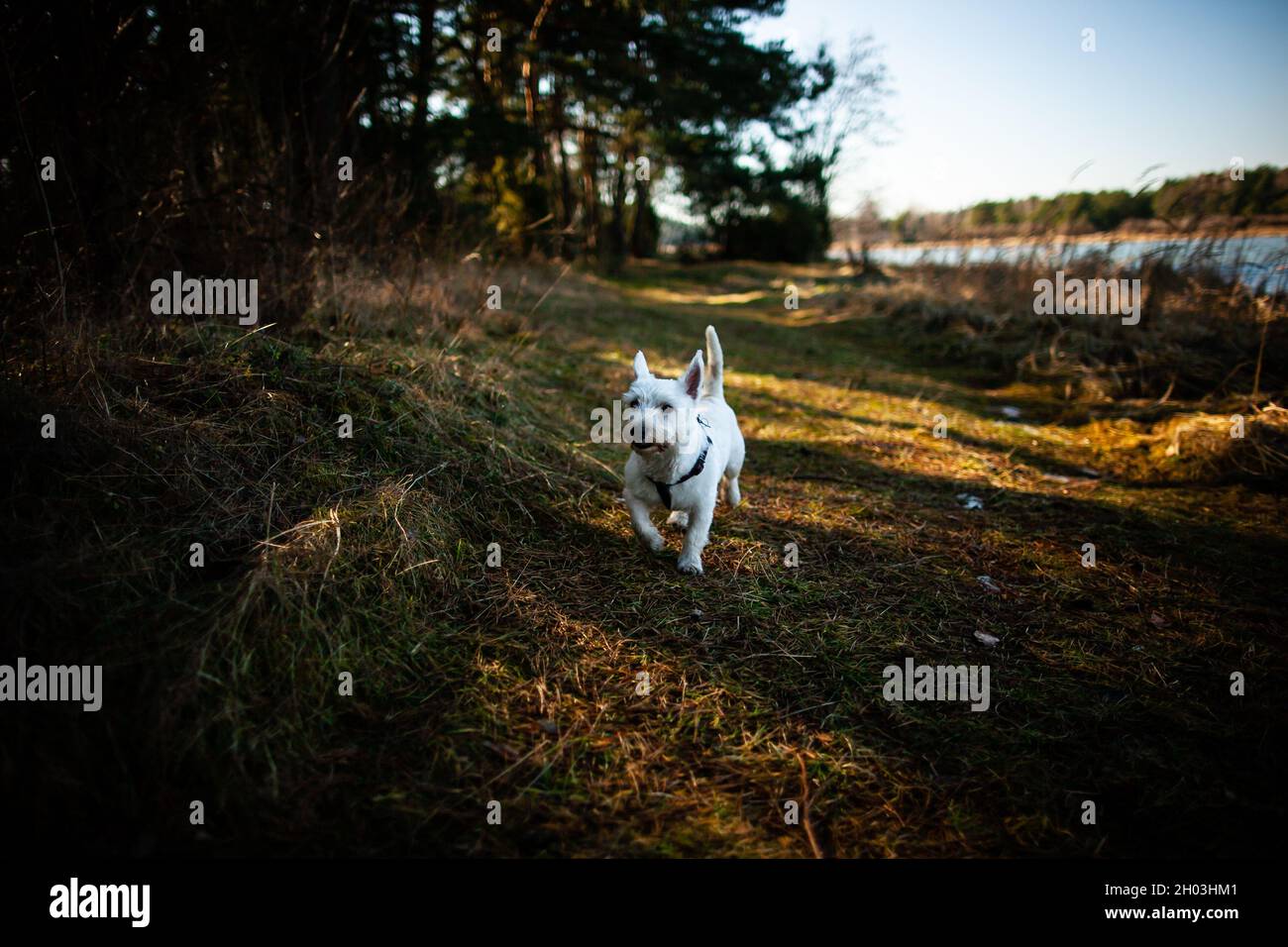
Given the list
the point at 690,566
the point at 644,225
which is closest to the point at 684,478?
the point at 690,566

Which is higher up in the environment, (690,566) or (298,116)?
(298,116)

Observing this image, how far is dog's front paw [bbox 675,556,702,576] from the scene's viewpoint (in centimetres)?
331

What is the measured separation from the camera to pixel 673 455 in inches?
123

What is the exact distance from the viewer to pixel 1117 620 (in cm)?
308

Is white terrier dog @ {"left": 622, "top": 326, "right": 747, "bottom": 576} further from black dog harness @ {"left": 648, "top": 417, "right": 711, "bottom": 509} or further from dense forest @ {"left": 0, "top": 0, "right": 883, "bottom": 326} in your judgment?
dense forest @ {"left": 0, "top": 0, "right": 883, "bottom": 326}

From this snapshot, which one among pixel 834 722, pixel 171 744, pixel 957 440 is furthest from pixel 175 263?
pixel 957 440

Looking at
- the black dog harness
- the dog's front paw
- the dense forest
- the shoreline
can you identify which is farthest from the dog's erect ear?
the shoreline

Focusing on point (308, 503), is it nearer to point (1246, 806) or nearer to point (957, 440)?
point (1246, 806)

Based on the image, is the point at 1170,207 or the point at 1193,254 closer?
the point at 1193,254

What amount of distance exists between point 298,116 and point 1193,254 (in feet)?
36.4

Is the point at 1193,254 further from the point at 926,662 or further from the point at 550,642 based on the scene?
the point at 550,642

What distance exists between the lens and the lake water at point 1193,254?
22.8 feet

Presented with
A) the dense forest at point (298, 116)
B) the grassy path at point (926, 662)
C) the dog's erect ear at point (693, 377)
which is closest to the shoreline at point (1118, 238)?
the grassy path at point (926, 662)

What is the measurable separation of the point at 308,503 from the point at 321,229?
3.58 m
